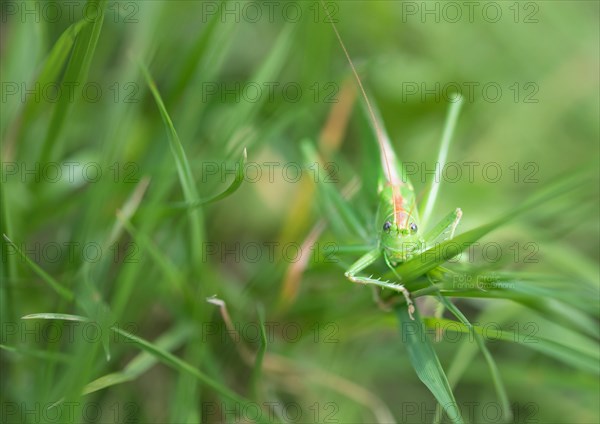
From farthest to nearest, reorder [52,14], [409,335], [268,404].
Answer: [52,14], [268,404], [409,335]

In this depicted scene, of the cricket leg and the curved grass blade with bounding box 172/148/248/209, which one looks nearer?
the curved grass blade with bounding box 172/148/248/209

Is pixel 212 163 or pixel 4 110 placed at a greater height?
pixel 4 110

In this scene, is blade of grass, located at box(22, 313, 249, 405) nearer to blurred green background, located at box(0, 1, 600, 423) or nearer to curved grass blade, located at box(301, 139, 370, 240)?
blurred green background, located at box(0, 1, 600, 423)

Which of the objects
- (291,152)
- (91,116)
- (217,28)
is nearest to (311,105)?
(291,152)

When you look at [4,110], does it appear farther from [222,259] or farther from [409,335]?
[409,335]

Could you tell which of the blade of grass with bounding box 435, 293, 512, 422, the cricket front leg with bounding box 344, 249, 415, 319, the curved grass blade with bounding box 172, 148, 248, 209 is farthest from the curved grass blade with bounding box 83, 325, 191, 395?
the blade of grass with bounding box 435, 293, 512, 422

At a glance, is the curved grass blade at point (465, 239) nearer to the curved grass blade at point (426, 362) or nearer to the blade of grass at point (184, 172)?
the curved grass blade at point (426, 362)

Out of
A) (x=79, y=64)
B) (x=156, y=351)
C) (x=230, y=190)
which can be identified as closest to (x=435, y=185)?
(x=230, y=190)

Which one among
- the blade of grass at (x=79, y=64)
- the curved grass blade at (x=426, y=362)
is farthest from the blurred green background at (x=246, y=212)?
the curved grass blade at (x=426, y=362)
